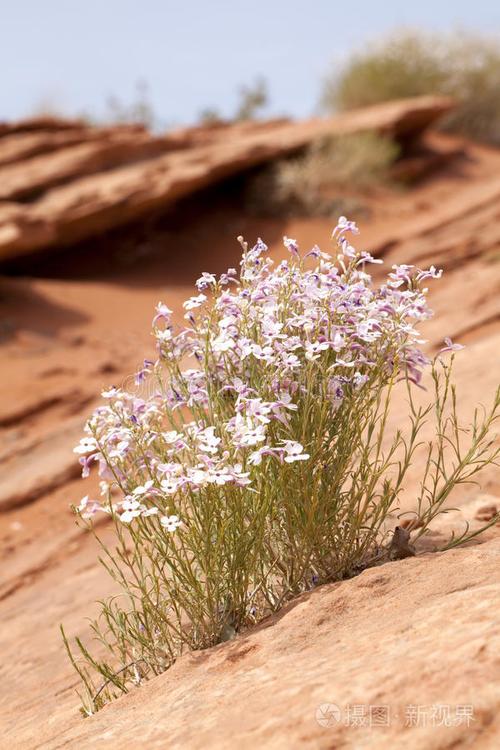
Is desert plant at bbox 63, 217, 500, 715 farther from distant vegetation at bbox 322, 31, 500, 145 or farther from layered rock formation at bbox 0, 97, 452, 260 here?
distant vegetation at bbox 322, 31, 500, 145

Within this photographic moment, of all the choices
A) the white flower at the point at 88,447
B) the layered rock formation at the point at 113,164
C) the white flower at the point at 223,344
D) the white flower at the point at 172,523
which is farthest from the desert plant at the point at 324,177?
the white flower at the point at 172,523

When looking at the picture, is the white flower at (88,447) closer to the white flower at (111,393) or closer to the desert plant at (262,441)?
the desert plant at (262,441)

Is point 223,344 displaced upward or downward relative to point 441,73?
downward

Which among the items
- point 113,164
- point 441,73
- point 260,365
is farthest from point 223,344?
point 441,73

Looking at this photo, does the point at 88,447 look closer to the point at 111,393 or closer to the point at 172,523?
the point at 111,393

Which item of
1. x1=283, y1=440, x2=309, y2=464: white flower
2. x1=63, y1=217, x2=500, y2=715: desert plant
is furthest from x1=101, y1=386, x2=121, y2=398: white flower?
x1=283, y1=440, x2=309, y2=464: white flower

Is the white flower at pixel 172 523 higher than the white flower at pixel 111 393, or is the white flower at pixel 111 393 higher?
the white flower at pixel 111 393

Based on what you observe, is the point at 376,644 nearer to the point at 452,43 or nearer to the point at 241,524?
the point at 241,524
